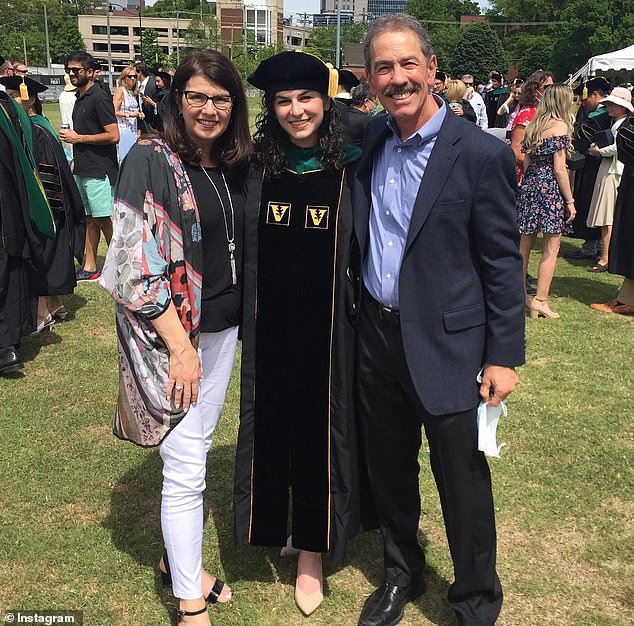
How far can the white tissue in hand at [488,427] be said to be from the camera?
222cm

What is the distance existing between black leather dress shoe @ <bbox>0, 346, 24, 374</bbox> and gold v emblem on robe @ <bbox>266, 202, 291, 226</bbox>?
10.2 ft

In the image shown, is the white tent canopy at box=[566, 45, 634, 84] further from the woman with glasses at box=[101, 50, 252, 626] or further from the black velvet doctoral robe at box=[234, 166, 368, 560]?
the woman with glasses at box=[101, 50, 252, 626]

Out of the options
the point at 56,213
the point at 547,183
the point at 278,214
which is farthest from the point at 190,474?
the point at 547,183

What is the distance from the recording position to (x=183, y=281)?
7.32 feet

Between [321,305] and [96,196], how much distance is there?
4.95 meters

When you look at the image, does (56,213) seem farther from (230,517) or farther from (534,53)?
(534,53)

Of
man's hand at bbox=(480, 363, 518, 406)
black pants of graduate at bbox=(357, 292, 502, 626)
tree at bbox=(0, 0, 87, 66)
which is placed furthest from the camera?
tree at bbox=(0, 0, 87, 66)

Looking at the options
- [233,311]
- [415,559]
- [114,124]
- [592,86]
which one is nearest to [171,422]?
[233,311]

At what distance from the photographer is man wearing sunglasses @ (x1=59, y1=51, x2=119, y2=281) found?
6.65 m

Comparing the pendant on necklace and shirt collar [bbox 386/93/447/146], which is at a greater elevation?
shirt collar [bbox 386/93/447/146]

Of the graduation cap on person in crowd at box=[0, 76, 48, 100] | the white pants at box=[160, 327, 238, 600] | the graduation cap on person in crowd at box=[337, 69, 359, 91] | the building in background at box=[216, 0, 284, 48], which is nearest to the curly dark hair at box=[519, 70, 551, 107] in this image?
the graduation cap on person in crowd at box=[337, 69, 359, 91]

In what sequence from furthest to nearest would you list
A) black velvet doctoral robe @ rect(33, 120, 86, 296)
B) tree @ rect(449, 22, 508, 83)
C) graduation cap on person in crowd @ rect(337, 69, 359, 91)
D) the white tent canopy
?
tree @ rect(449, 22, 508, 83), the white tent canopy, graduation cap on person in crowd @ rect(337, 69, 359, 91), black velvet doctoral robe @ rect(33, 120, 86, 296)

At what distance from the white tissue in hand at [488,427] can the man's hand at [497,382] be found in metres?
0.03

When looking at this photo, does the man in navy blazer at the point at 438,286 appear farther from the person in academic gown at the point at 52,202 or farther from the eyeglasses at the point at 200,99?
the person in academic gown at the point at 52,202
